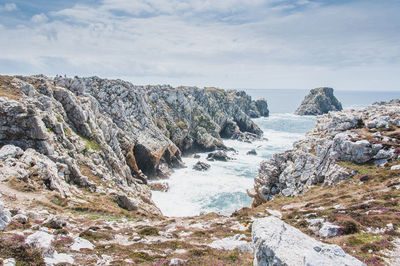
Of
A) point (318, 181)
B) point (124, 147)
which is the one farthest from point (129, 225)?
point (124, 147)

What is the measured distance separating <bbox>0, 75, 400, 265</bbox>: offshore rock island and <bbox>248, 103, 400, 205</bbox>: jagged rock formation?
0.47 ft

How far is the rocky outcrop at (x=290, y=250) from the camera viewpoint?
24.4 feet

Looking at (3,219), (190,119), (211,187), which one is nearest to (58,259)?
(3,219)

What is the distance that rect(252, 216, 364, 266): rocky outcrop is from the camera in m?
7.43

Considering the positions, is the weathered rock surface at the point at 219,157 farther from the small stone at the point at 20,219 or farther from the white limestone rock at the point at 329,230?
the small stone at the point at 20,219

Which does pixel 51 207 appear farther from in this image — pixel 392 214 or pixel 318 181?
pixel 318 181

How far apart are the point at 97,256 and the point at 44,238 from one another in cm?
271

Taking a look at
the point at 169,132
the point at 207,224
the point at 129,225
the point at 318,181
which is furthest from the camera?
the point at 169,132

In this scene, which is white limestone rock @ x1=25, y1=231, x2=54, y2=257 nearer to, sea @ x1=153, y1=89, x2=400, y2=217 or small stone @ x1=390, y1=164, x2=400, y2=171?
sea @ x1=153, y1=89, x2=400, y2=217

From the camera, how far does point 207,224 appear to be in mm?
22984

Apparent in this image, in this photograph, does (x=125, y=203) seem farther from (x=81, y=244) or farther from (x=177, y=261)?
(x=177, y=261)

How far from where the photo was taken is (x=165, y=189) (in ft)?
185

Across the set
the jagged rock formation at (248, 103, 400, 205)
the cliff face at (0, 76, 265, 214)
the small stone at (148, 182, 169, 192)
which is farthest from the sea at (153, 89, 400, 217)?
the jagged rock formation at (248, 103, 400, 205)

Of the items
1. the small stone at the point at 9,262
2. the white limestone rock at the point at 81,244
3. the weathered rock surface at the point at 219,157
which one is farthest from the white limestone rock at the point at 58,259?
the weathered rock surface at the point at 219,157
